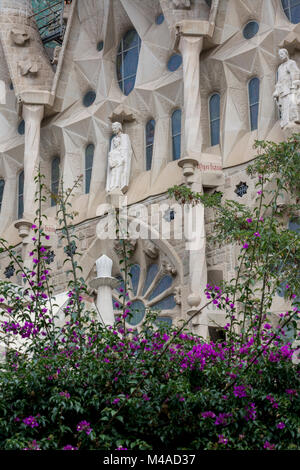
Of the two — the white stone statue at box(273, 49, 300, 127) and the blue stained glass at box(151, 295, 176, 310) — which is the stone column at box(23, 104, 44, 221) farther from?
the white stone statue at box(273, 49, 300, 127)

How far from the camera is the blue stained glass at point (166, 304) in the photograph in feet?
65.1

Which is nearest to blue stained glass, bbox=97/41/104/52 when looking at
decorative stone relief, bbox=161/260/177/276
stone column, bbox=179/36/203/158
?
stone column, bbox=179/36/203/158

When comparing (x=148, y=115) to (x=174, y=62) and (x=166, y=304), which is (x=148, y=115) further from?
(x=166, y=304)

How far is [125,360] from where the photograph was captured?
10.8 m

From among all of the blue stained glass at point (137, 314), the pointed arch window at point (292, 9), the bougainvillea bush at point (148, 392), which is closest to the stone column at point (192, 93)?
the pointed arch window at point (292, 9)

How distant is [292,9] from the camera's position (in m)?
20.5

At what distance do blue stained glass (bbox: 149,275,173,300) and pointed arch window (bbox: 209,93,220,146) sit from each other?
2.75 m

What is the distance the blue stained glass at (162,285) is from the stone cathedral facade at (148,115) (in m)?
0.03

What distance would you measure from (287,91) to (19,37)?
294 inches

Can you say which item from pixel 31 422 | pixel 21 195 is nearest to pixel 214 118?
pixel 21 195

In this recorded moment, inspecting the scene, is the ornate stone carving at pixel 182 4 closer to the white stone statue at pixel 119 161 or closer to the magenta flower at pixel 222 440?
the white stone statue at pixel 119 161

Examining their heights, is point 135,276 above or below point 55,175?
below

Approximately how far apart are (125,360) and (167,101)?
11.6 meters
